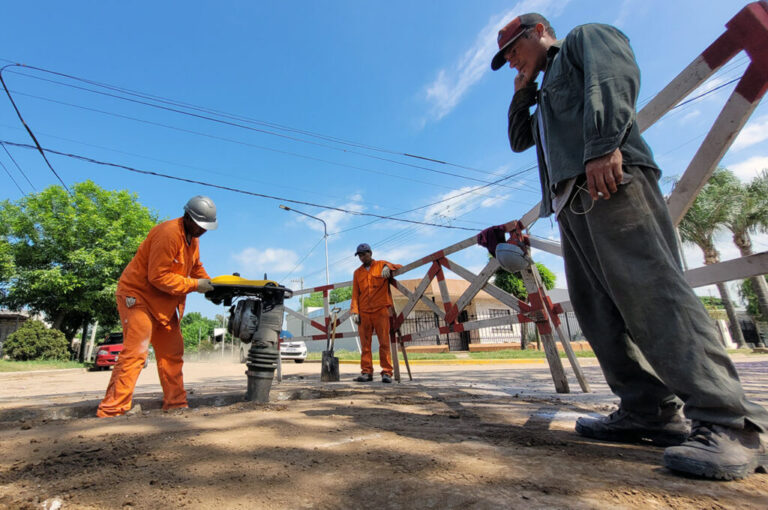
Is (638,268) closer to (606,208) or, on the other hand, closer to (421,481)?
(606,208)

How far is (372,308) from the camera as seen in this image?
5.38 metres

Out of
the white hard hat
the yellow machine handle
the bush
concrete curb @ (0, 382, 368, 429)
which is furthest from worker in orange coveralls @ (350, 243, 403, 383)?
the bush

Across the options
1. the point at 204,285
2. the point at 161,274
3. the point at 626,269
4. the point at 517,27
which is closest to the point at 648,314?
the point at 626,269

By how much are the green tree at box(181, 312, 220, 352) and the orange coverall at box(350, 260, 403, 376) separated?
60953mm

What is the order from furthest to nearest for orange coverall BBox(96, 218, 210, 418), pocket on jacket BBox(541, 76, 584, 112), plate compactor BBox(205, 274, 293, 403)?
plate compactor BBox(205, 274, 293, 403), orange coverall BBox(96, 218, 210, 418), pocket on jacket BBox(541, 76, 584, 112)

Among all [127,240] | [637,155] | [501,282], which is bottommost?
[637,155]

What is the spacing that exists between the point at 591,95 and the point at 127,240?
24615 millimetres

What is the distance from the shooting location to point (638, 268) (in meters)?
1.37

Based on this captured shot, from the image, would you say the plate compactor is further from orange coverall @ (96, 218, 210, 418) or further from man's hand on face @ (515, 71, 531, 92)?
man's hand on face @ (515, 71, 531, 92)

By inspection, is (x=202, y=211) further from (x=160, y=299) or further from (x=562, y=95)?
(x=562, y=95)

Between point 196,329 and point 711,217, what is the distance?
7466 cm

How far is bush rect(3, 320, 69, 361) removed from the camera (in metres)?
15.4

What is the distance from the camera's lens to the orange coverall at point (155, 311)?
2688 mm

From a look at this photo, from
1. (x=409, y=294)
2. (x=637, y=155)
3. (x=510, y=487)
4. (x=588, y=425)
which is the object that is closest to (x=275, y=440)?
(x=510, y=487)
